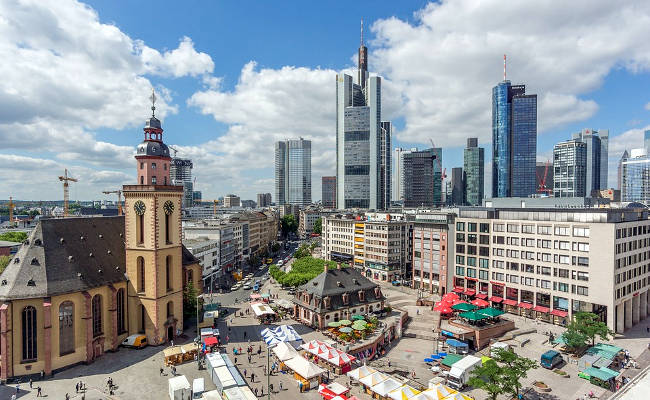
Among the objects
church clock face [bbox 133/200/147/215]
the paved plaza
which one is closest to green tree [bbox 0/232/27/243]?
church clock face [bbox 133/200/147/215]

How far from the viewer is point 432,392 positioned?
1527 inches

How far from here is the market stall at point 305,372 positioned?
43.1m

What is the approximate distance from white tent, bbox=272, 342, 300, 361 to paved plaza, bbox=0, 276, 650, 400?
207 centimetres

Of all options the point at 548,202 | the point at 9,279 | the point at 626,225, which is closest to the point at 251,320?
the point at 9,279

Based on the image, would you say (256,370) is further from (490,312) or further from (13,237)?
(13,237)

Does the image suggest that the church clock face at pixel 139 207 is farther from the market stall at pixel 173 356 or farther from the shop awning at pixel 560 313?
the shop awning at pixel 560 313

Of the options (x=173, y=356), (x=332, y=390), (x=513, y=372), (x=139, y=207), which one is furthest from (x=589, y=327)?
(x=139, y=207)

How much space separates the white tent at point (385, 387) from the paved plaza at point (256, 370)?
224 centimetres

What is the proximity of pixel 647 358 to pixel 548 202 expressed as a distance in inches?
2775

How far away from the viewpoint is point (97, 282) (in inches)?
1970

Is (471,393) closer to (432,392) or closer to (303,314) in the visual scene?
(432,392)

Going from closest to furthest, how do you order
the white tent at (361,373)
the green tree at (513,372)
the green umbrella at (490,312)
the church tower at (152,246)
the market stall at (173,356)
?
the green tree at (513,372) < the white tent at (361,373) < the market stall at (173,356) < the church tower at (152,246) < the green umbrella at (490,312)

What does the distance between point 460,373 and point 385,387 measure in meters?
11.1

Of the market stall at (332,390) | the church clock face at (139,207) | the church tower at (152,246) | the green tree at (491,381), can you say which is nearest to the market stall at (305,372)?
the market stall at (332,390)
